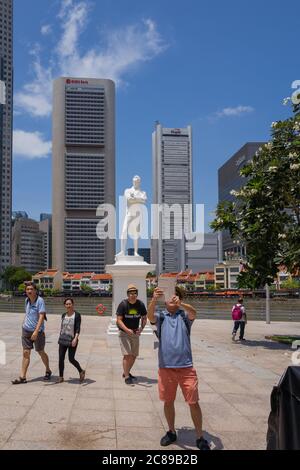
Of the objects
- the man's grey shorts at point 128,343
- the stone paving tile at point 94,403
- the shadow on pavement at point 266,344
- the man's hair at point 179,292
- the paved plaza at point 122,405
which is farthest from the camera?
the shadow on pavement at point 266,344

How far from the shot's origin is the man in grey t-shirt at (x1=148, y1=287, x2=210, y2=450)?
5.05 metres

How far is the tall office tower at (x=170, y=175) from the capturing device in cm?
15962

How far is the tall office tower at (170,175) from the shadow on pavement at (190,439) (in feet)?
477

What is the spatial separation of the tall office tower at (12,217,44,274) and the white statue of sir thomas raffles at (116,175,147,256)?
566 ft

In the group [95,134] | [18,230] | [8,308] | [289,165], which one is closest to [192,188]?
[95,134]

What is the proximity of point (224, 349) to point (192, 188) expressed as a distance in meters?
Result: 169

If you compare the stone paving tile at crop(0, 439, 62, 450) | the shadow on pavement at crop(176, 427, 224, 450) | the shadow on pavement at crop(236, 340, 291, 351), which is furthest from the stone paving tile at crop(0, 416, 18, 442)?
the shadow on pavement at crop(236, 340, 291, 351)

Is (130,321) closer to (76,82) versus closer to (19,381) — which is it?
(19,381)

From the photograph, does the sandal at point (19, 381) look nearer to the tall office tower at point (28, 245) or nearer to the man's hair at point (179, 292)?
the man's hair at point (179, 292)

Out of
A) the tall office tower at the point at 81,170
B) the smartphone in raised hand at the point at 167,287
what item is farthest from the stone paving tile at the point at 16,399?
the tall office tower at the point at 81,170

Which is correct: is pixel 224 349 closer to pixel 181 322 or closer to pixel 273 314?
pixel 181 322

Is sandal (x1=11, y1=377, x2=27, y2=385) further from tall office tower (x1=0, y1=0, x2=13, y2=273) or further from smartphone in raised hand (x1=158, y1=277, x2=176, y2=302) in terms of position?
tall office tower (x1=0, y1=0, x2=13, y2=273)

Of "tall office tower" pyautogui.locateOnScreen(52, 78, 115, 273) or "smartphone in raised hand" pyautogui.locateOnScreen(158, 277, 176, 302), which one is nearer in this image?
"smartphone in raised hand" pyautogui.locateOnScreen(158, 277, 176, 302)

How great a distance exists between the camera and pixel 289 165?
14.6m
